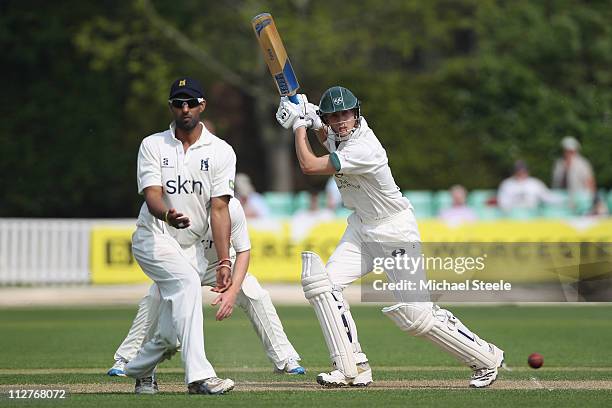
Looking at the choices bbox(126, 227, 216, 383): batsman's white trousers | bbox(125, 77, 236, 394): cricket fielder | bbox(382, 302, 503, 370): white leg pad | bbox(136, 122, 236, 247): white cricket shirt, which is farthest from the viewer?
bbox(382, 302, 503, 370): white leg pad

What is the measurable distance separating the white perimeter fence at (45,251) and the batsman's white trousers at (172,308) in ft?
34.6

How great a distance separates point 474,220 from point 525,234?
2.40 ft

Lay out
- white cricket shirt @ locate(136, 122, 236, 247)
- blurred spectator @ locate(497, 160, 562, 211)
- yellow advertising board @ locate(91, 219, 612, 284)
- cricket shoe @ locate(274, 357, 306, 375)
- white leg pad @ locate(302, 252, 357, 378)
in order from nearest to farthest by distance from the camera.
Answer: white cricket shirt @ locate(136, 122, 236, 247) → white leg pad @ locate(302, 252, 357, 378) → cricket shoe @ locate(274, 357, 306, 375) → yellow advertising board @ locate(91, 219, 612, 284) → blurred spectator @ locate(497, 160, 562, 211)

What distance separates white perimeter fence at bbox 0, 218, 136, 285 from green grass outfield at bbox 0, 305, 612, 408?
2193 mm

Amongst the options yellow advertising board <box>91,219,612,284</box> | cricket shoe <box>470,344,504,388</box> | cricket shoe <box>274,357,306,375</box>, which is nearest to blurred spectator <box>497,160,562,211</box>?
yellow advertising board <box>91,219,612,284</box>

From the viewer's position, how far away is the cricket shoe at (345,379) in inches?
326

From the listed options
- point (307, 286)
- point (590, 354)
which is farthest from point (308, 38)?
point (307, 286)

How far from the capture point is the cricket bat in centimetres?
880

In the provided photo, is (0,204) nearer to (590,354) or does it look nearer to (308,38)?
(308,38)

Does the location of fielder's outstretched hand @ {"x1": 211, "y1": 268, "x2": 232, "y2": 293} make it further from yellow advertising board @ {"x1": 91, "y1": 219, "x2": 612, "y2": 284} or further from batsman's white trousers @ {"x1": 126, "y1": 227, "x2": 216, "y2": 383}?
yellow advertising board @ {"x1": 91, "y1": 219, "x2": 612, "y2": 284}

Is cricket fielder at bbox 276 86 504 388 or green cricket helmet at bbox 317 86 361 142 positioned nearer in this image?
cricket fielder at bbox 276 86 504 388

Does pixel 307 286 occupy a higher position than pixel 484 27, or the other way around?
pixel 484 27

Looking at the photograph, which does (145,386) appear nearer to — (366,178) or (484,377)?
(366,178)

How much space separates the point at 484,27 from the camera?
26406 millimetres
